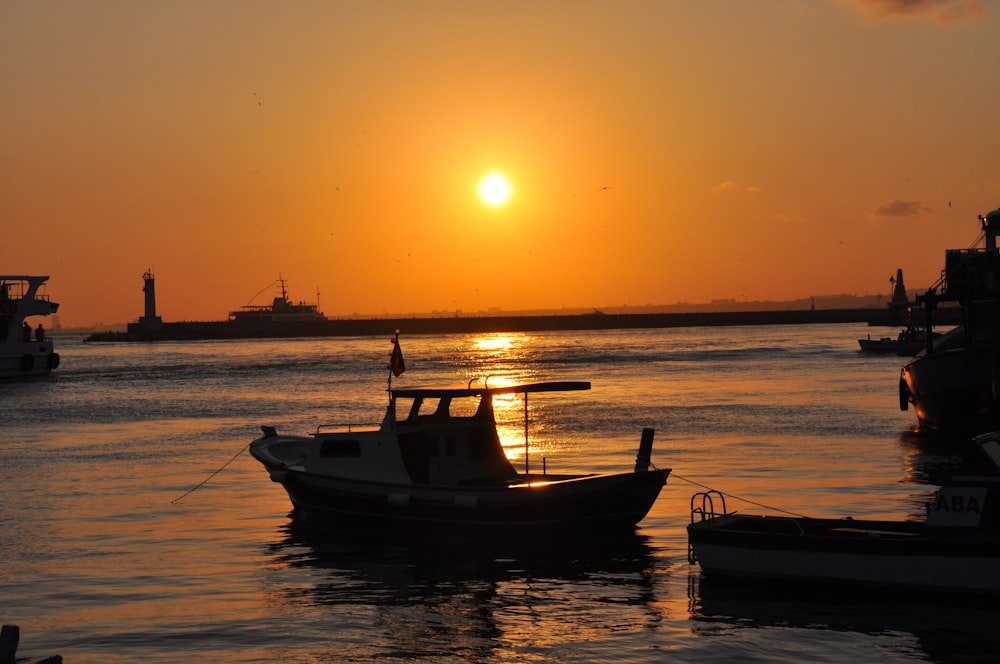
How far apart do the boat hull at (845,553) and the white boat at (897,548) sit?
17mm

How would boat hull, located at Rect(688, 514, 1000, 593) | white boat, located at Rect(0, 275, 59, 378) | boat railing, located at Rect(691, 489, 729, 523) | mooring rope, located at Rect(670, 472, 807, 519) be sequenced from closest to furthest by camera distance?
boat hull, located at Rect(688, 514, 1000, 593) → boat railing, located at Rect(691, 489, 729, 523) → mooring rope, located at Rect(670, 472, 807, 519) → white boat, located at Rect(0, 275, 59, 378)

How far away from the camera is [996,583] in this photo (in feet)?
64.5

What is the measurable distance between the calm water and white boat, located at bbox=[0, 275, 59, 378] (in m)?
51.4

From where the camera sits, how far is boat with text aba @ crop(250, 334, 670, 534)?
26297 mm

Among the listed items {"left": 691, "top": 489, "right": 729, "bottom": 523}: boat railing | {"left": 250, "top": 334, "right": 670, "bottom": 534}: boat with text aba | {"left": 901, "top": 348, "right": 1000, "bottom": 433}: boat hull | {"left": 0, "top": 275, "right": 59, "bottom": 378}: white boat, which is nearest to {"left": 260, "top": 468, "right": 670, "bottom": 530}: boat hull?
{"left": 250, "top": 334, "right": 670, "bottom": 534}: boat with text aba

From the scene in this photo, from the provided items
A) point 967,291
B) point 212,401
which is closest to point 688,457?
point 967,291

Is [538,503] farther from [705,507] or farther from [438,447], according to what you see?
[705,507]

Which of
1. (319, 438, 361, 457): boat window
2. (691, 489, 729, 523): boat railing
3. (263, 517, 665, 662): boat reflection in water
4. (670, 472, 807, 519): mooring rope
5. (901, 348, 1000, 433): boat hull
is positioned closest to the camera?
(263, 517, 665, 662): boat reflection in water

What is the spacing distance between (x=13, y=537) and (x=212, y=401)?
53.0 metres

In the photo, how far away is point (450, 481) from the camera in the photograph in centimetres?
2788

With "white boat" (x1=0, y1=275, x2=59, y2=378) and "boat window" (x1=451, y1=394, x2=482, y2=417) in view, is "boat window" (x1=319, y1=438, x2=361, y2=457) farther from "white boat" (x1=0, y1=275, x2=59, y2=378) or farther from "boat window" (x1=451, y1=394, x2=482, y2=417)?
"white boat" (x1=0, y1=275, x2=59, y2=378)

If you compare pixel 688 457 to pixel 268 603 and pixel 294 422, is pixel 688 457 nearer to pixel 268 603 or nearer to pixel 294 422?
pixel 268 603

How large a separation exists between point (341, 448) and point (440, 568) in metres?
5.74

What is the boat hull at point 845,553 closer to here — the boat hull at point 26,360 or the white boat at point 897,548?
the white boat at point 897,548
